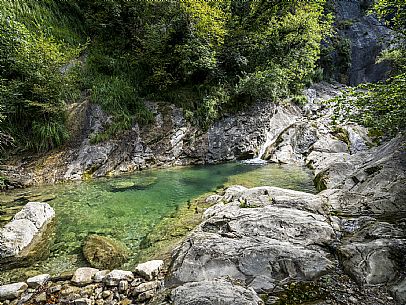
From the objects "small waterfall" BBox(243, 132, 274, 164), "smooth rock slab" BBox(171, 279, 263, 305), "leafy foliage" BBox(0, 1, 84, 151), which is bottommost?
"small waterfall" BBox(243, 132, 274, 164)

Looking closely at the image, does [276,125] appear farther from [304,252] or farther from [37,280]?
[37,280]

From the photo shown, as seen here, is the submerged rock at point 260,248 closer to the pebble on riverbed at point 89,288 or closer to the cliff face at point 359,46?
the pebble on riverbed at point 89,288

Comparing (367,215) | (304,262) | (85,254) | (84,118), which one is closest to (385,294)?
(304,262)

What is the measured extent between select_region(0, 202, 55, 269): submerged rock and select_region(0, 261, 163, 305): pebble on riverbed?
2.99 feet

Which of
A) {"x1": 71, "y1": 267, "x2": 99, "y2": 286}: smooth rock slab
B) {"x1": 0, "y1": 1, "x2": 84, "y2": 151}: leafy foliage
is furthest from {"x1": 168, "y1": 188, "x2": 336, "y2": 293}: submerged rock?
{"x1": 0, "y1": 1, "x2": 84, "y2": 151}: leafy foliage

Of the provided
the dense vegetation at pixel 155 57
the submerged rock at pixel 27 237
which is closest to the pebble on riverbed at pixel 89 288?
the submerged rock at pixel 27 237

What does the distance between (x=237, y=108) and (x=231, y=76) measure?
6.58 ft

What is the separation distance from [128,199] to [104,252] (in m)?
2.85

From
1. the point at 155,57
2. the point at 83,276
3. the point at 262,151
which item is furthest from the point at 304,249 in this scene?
the point at 155,57

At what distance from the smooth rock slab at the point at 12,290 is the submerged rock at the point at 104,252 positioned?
2.99ft

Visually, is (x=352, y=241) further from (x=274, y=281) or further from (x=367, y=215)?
(x=274, y=281)

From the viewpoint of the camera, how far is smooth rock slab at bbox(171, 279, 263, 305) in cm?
240

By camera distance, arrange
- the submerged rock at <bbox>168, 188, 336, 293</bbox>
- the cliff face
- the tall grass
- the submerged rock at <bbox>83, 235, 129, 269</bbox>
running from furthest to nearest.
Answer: the cliff face
the tall grass
the submerged rock at <bbox>83, 235, 129, 269</bbox>
the submerged rock at <bbox>168, 188, 336, 293</bbox>

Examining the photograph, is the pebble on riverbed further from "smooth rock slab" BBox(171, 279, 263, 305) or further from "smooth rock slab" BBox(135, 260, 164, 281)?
"smooth rock slab" BBox(171, 279, 263, 305)
